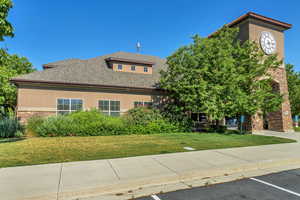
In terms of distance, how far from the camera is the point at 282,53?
19188 millimetres

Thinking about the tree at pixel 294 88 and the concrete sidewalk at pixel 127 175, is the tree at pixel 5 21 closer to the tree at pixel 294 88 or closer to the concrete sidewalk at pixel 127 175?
the concrete sidewalk at pixel 127 175

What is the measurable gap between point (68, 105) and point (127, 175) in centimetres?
1132

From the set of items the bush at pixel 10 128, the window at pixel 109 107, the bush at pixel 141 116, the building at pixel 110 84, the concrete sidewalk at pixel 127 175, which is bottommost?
the concrete sidewalk at pixel 127 175

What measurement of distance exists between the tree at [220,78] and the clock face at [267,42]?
123 inches

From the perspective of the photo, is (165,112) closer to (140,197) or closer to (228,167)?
(228,167)

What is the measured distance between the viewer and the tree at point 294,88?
22.5 metres

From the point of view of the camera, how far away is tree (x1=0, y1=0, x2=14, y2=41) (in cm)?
710

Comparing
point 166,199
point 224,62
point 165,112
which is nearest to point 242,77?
point 224,62

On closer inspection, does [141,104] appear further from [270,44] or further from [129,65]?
[270,44]

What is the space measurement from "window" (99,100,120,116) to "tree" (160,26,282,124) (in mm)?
4631

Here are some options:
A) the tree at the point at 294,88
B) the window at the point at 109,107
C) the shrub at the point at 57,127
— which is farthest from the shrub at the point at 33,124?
the tree at the point at 294,88

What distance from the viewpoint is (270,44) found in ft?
60.2

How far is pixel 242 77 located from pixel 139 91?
28.2 feet

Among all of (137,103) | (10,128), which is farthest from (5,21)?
(137,103)
